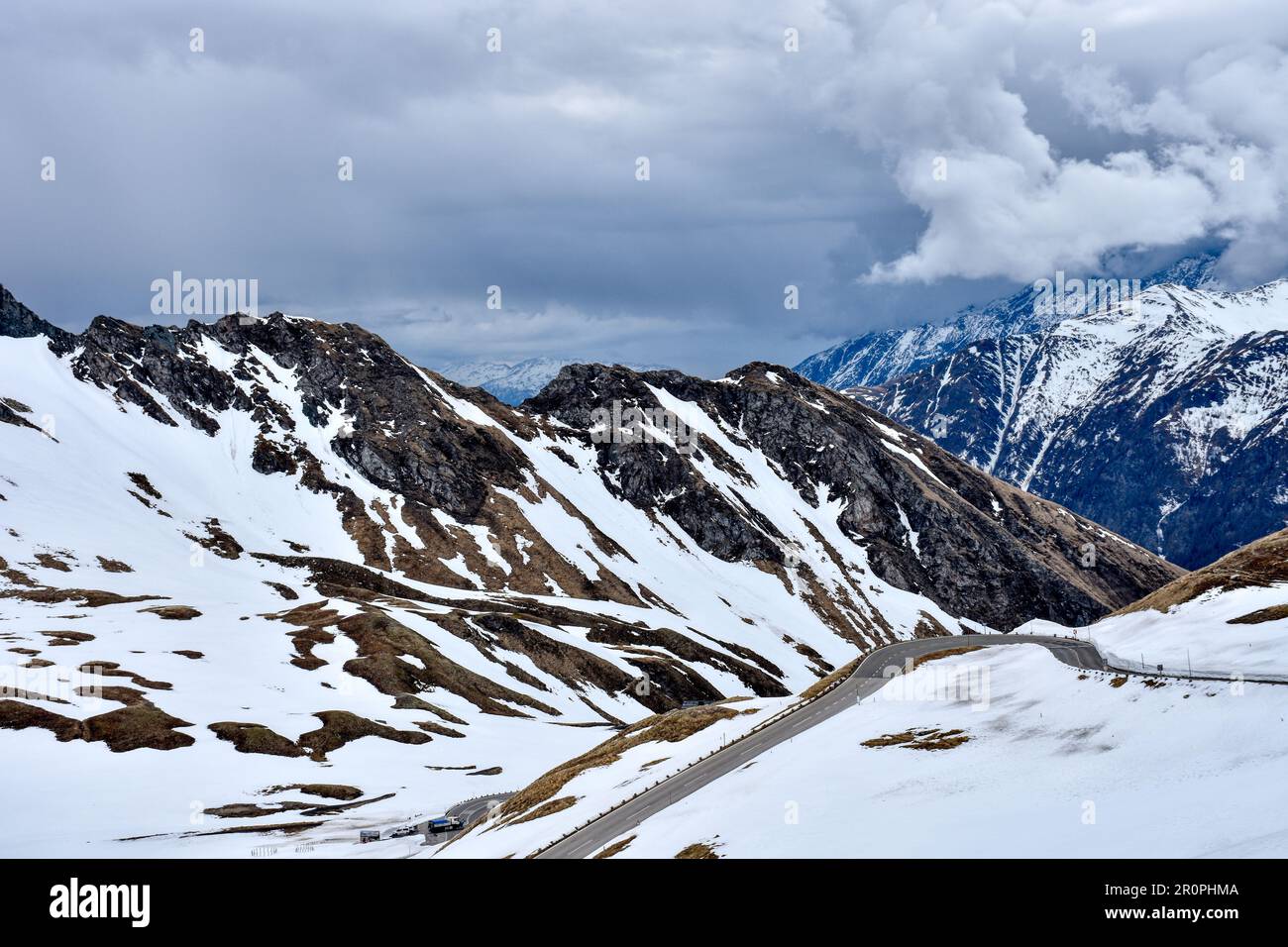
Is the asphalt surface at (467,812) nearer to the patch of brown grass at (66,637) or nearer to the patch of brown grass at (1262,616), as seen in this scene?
the patch of brown grass at (66,637)

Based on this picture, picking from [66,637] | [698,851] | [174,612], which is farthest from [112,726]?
[698,851]

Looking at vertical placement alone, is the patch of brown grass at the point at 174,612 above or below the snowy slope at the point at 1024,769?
above

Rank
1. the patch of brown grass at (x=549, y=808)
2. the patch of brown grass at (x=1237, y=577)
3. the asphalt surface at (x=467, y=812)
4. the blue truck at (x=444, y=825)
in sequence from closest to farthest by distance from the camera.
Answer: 1. the patch of brown grass at (x=549, y=808)
2. the asphalt surface at (x=467, y=812)
3. the blue truck at (x=444, y=825)
4. the patch of brown grass at (x=1237, y=577)

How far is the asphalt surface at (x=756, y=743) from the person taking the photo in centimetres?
4803

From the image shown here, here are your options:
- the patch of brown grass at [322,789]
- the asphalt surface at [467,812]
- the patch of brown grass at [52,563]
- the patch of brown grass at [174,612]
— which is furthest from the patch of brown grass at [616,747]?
the patch of brown grass at [52,563]

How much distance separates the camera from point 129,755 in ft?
249

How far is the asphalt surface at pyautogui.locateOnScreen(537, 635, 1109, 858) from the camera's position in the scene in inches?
1891

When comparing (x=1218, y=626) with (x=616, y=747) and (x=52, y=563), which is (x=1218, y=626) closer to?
(x=616, y=747)

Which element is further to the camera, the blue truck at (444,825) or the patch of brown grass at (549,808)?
the blue truck at (444,825)

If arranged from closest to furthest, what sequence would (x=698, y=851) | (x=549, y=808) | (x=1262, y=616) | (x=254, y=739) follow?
(x=698, y=851) → (x=549, y=808) → (x=1262, y=616) → (x=254, y=739)

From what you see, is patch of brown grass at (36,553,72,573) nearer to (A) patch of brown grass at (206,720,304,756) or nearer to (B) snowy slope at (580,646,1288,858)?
(A) patch of brown grass at (206,720,304,756)

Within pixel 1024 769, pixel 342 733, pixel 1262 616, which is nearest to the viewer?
pixel 1024 769

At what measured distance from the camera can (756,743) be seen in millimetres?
64312
